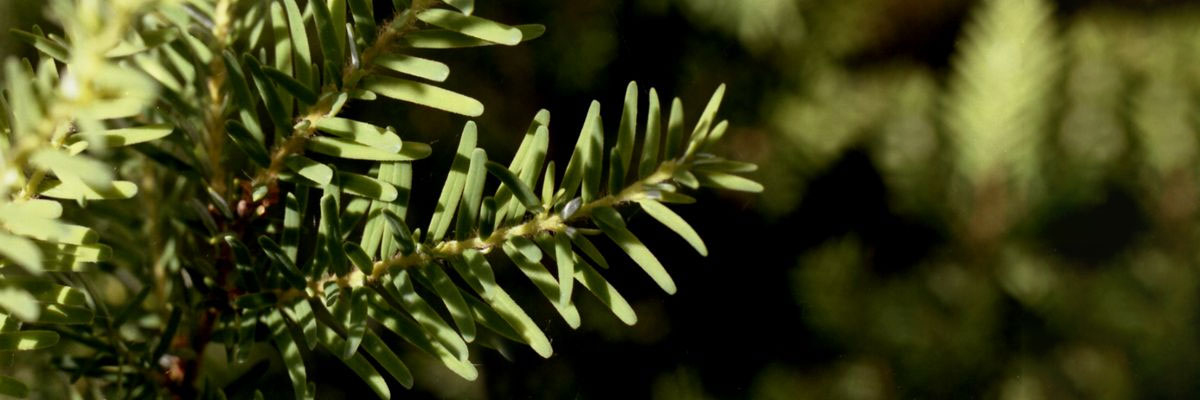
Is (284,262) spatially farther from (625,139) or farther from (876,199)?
(876,199)

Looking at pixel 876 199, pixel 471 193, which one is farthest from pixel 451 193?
pixel 876 199

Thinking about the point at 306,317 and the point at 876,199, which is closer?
the point at 306,317

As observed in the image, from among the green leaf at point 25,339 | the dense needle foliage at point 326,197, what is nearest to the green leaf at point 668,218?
the dense needle foliage at point 326,197

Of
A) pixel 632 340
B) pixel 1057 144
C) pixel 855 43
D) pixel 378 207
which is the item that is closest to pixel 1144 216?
pixel 1057 144

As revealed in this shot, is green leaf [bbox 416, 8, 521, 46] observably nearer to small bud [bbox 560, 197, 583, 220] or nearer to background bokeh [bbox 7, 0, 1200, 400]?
small bud [bbox 560, 197, 583, 220]

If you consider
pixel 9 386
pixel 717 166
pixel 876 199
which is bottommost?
pixel 9 386

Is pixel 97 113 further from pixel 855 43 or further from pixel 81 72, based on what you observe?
pixel 855 43

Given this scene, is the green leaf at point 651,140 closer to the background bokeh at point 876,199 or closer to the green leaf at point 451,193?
the green leaf at point 451,193
